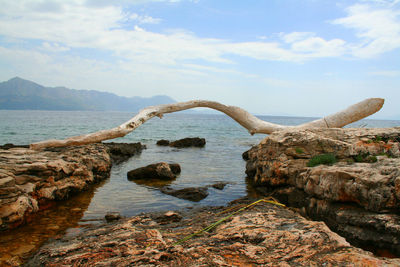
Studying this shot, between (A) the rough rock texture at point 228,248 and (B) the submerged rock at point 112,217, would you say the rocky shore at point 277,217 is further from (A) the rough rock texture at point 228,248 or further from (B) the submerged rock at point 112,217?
(B) the submerged rock at point 112,217

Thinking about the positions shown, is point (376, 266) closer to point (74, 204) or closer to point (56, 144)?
point (74, 204)

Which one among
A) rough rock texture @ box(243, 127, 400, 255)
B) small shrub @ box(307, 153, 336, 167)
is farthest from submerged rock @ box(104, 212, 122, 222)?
small shrub @ box(307, 153, 336, 167)

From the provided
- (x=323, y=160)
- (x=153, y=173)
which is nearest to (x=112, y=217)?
(x=153, y=173)

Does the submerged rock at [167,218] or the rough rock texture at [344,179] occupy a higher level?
the rough rock texture at [344,179]

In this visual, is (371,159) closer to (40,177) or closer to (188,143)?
(40,177)

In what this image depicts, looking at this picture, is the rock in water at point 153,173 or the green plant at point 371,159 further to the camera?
the rock in water at point 153,173

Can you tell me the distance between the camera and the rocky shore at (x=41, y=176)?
5723 mm

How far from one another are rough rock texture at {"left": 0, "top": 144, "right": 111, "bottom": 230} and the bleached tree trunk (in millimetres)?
406

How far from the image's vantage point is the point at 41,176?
7.21m

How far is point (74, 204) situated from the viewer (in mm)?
7629

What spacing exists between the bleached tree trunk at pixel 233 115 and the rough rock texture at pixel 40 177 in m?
0.41

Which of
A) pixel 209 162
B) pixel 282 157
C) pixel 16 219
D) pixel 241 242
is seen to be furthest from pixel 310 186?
pixel 209 162

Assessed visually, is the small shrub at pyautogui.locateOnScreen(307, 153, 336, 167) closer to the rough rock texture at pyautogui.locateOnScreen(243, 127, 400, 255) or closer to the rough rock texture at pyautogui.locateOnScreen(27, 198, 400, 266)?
the rough rock texture at pyautogui.locateOnScreen(243, 127, 400, 255)

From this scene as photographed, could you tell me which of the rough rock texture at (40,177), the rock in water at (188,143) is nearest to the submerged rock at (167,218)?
the rough rock texture at (40,177)
